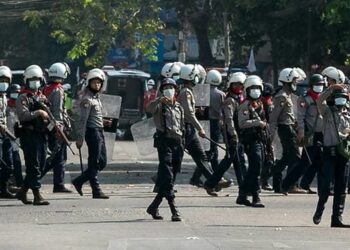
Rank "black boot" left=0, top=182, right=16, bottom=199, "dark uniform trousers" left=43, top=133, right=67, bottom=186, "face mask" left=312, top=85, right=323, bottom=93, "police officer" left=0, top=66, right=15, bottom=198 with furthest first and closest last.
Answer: "face mask" left=312, top=85, right=323, bottom=93, "dark uniform trousers" left=43, top=133, right=67, bottom=186, "black boot" left=0, top=182, right=16, bottom=199, "police officer" left=0, top=66, right=15, bottom=198

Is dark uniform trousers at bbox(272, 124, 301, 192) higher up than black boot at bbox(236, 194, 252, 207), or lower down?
higher up

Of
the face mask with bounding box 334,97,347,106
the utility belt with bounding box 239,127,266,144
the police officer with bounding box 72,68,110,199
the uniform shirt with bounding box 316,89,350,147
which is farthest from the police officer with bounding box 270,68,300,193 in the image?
the face mask with bounding box 334,97,347,106

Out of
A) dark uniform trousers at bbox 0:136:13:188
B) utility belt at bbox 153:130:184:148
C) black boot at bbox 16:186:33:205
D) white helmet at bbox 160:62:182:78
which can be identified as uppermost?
white helmet at bbox 160:62:182:78

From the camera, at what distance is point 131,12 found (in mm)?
49219

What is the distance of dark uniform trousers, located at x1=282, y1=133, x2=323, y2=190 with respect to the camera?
2053 cm

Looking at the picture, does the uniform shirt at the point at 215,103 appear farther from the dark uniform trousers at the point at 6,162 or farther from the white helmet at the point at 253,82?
the dark uniform trousers at the point at 6,162

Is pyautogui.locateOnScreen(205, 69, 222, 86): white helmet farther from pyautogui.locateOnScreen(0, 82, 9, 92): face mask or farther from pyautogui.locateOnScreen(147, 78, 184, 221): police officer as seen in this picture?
pyautogui.locateOnScreen(147, 78, 184, 221): police officer

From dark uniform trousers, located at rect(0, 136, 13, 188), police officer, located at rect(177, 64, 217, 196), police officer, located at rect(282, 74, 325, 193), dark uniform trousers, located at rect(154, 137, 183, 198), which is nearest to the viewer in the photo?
dark uniform trousers, located at rect(154, 137, 183, 198)

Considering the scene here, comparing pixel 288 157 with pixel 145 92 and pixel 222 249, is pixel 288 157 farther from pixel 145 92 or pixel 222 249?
pixel 145 92

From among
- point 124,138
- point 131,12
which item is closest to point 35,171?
point 124,138

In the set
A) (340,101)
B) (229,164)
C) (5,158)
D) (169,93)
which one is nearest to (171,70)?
(229,164)

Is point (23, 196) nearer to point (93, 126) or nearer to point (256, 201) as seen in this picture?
point (93, 126)

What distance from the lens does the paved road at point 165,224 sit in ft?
45.1

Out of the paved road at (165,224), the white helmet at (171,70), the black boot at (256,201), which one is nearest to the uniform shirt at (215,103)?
the white helmet at (171,70)
